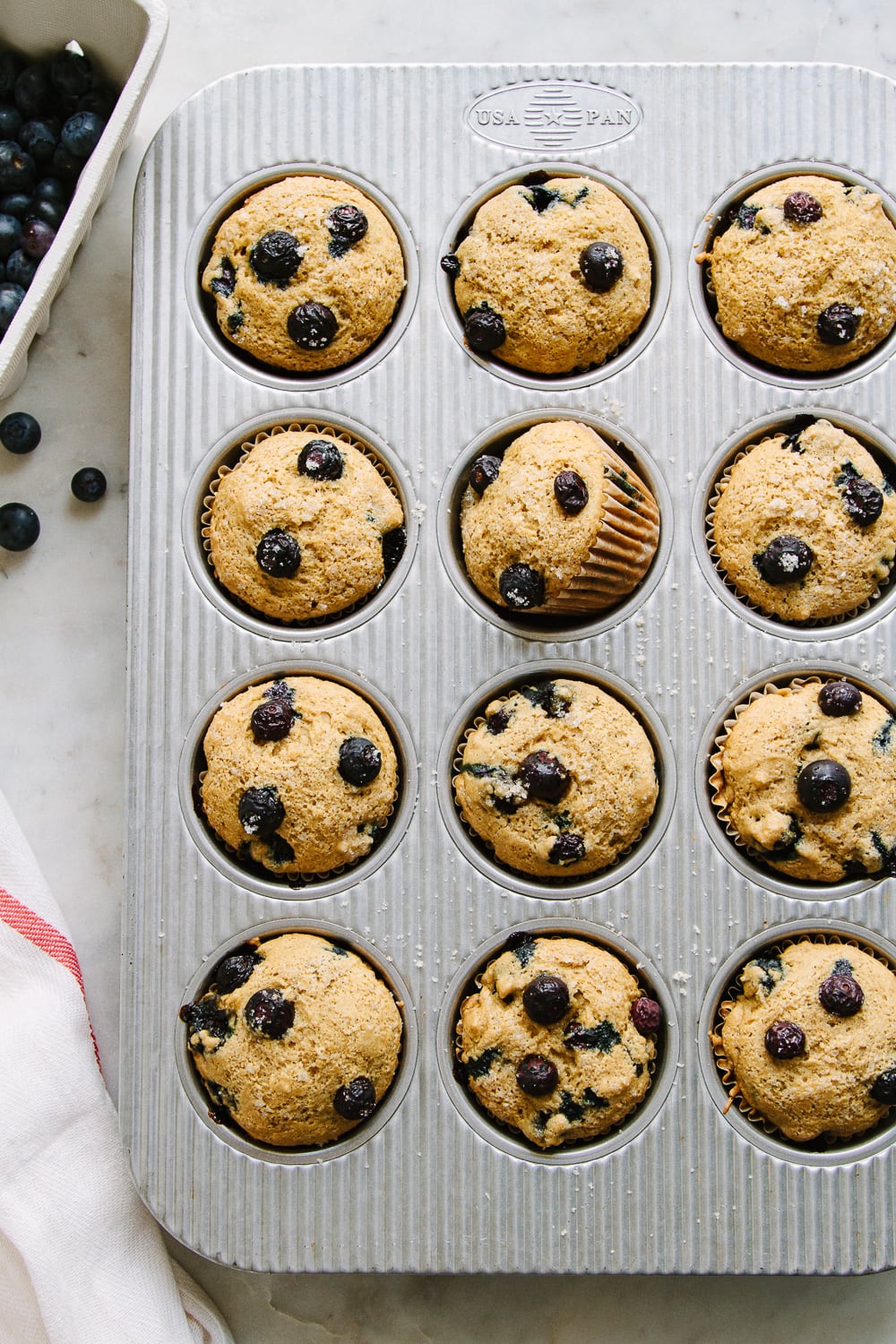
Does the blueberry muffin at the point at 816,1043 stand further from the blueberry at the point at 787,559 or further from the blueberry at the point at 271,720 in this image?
the blueberry at the point at 271,720

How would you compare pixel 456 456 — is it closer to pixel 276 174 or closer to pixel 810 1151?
pixel 276 174

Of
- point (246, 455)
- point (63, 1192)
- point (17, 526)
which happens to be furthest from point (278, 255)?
point (63, 1192)

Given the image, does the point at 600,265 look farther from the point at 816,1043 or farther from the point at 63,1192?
the point at 63,1192

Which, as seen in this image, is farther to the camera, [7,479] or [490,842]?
[7,479]

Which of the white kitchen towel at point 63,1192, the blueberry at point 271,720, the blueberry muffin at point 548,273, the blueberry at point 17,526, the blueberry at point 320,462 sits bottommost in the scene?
the white kitchen towel at point 63,1192

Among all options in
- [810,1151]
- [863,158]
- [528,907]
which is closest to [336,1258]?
[528,907]

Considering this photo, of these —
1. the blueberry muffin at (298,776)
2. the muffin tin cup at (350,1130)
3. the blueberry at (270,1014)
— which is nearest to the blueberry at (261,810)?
the blueberry muffin at (298,776)

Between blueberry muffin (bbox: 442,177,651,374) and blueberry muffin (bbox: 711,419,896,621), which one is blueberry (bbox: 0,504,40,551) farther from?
blueberry muffin (bbox: 711,419,896,621)
